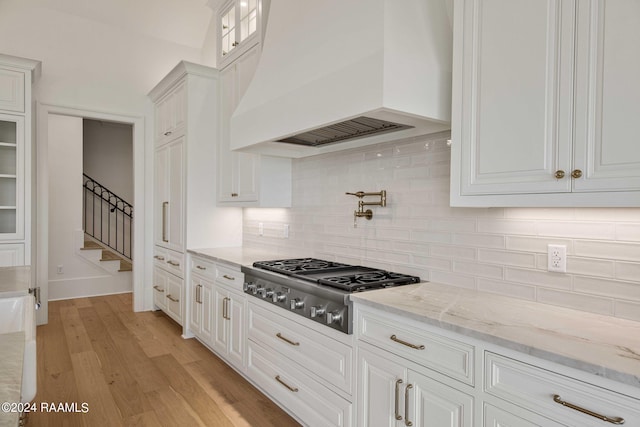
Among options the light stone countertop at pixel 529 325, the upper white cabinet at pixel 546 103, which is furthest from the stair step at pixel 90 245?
the upper white cabinet at pixel 546 103

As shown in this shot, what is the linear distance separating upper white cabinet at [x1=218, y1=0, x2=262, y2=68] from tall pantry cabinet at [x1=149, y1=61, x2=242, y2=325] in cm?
30

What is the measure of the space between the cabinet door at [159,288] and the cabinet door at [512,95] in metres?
3.73

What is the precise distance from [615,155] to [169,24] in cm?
502

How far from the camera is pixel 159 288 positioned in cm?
461

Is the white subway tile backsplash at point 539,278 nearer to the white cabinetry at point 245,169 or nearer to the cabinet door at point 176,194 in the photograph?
the white cabinetry at point 245,169

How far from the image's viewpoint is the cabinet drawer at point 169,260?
13.1 feet

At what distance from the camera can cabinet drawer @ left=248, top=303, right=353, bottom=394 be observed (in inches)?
76.2

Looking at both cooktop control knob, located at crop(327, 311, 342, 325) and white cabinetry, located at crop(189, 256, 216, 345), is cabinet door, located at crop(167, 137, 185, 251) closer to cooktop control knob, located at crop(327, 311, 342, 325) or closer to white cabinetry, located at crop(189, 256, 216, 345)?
white cabinetry, located at crop(189, 256, 216, 345)

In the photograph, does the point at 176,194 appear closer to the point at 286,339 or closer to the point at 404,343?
the point at 286,339

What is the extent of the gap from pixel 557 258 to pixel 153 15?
4.96m

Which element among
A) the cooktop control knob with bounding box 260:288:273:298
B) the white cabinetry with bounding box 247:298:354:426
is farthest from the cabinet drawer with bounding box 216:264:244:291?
the cooktop control knob with bounding box 260:288:273:298

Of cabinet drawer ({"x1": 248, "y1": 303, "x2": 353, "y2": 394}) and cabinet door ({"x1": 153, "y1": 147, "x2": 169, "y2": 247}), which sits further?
cabinet door ({"x1": 153, "y1": 147, "x2": 169, "y2": 247})

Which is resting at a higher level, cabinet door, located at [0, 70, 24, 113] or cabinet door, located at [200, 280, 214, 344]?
cabinet door, located at [0, 70, 24, 113]

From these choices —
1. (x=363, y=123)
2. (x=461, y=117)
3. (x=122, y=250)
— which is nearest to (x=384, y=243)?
(x=363, y=123)
